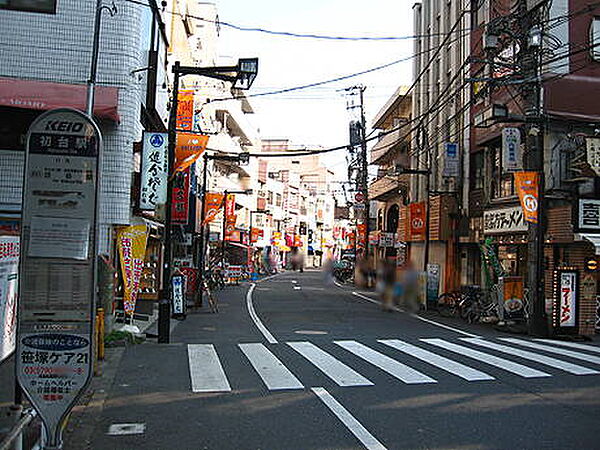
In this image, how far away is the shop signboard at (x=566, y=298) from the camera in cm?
1653

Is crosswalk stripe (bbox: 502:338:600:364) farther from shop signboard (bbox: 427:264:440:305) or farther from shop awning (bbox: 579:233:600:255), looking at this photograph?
shop signboard (bbox: 427:264:440:305)

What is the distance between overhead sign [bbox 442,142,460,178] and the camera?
87.2 ft

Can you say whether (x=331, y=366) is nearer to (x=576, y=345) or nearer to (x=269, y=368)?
(x=269, y=368)

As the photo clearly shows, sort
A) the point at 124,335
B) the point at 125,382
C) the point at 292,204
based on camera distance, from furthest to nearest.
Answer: the point at 292,204, the point at 124,335, the point at 125,382

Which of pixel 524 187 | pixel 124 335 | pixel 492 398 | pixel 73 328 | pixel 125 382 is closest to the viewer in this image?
pixel 73 328

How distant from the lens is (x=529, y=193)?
57.0ft

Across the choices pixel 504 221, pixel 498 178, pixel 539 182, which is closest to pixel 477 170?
pixel 498 178

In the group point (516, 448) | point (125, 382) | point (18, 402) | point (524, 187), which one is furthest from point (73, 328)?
point (524, 187)

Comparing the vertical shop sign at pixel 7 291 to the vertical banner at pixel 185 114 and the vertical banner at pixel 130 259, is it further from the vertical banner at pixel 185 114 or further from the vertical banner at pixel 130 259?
the vertical banner at pixel 185 114

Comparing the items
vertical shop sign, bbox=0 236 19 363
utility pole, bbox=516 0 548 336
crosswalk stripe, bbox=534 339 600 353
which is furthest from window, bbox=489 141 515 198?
vertical shop sign, bbox=0 236 19 363

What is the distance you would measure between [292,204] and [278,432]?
Answer: 80.9 metres

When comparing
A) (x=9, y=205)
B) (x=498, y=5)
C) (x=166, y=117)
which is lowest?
(x=9, y=205)

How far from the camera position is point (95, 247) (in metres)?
6.25

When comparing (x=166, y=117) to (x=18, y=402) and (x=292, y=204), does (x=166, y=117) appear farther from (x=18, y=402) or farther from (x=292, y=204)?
(x=292, y=204)
